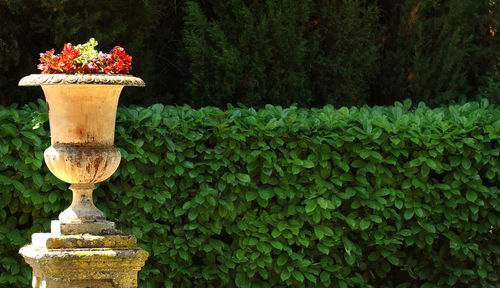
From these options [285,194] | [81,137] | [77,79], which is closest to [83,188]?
[81,137]

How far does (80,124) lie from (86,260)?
750mm

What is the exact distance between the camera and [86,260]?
4395 millimetres

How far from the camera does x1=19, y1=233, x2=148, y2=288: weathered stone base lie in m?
4.38

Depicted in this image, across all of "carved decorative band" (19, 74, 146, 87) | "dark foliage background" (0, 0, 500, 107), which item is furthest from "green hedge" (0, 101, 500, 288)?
"carved decorative band" (19, 74, 146, 87)

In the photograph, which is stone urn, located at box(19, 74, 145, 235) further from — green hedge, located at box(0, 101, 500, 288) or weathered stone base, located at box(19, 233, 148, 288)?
green hedge, located at box(0, 101, 500, 288)

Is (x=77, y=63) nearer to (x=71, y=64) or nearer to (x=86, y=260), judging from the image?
(x=71, y=64)

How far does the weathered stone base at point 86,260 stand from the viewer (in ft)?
14.4

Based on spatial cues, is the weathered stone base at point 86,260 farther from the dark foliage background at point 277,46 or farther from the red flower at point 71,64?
the dark foliage background at point 277,46

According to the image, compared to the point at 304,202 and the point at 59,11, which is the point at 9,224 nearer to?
the point at 59,11

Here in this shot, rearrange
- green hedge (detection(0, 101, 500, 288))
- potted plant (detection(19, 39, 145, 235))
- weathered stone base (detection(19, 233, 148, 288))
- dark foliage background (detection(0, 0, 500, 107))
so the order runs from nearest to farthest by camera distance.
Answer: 1. weathered stone base (detection(19, 233, 148, 288))
2. potted plant (detection(19, 39, 145, 235))
3. green hedge (detection(0, 101, 500, 288))
4. dark foliage background (detection(0, 0, 500, 107))

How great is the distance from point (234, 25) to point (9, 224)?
2532mm

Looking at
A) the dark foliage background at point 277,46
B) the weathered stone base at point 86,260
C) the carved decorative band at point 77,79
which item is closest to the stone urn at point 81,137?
the carved decorative band at point 77,79

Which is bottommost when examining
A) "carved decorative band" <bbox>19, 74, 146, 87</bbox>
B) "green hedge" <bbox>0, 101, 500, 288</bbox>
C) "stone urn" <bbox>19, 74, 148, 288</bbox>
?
"green hedge" <bbox>0, 101, 500, 288</bbox>

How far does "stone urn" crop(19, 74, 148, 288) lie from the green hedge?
1.19m
